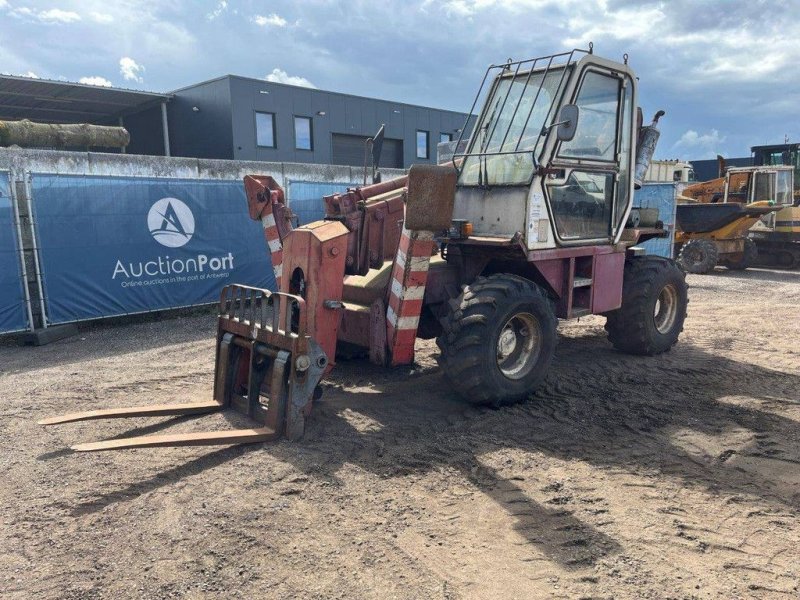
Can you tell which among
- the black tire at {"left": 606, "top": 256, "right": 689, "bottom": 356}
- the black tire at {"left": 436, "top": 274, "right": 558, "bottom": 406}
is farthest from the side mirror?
the black tire at {"left": 606, "top": 256, "right": 689, "bottom": 356}

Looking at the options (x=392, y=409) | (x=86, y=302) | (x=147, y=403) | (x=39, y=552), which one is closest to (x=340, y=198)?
(x=392, y=409)

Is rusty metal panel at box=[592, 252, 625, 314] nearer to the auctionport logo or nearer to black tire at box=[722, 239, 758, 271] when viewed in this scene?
the auctionport logo

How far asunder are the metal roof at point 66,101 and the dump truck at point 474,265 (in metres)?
19.5

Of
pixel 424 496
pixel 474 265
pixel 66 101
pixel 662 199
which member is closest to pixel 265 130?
pixel 66 101

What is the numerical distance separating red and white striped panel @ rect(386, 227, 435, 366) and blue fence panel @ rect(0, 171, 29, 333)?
18.1 ft

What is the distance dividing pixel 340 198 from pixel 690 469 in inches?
133

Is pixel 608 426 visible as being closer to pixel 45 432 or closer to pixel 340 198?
pixel 340 198

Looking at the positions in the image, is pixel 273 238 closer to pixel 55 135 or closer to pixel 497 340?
pixel 497 340

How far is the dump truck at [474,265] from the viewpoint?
176 inches

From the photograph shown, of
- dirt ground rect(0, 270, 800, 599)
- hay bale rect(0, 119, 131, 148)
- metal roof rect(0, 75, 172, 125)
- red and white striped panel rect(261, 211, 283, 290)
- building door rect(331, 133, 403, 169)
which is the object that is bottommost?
dirt ground rect(0, 270, 800, 599)

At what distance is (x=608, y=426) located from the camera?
4.72 meters

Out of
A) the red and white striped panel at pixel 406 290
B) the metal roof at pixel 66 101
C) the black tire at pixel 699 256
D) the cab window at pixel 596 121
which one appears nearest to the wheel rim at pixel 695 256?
the black tire at pixel 699 256

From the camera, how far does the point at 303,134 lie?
1016 inches

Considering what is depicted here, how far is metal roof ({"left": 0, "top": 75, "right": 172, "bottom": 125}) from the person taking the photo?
67.8 feet
